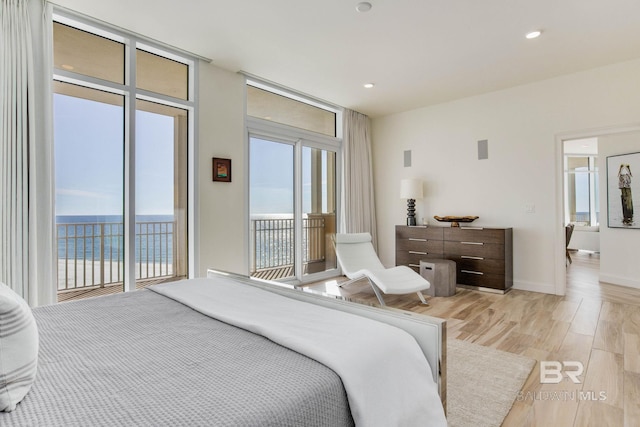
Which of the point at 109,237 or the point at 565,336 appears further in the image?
the point at 109,237

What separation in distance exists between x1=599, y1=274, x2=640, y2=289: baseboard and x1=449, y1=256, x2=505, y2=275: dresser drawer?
187 cm

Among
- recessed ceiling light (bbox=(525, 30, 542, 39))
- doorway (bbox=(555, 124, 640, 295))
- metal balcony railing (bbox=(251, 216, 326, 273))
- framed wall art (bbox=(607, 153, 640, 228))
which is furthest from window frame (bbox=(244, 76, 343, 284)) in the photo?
framed wall art (bbox=(607, 153, 640, 228))

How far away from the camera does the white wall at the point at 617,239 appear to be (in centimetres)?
457

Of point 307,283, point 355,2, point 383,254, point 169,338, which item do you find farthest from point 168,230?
point 383,254

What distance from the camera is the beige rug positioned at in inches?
67.5

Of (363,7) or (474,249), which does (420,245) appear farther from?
(363,7)

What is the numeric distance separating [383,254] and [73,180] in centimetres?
451

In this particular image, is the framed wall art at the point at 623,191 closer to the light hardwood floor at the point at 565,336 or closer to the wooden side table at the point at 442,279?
the light hardwood floor at the point at 565,336

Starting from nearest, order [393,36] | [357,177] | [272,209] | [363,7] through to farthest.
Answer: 1. [363,7]
2. [393,36]
3. [272,209]
4. [357,177]

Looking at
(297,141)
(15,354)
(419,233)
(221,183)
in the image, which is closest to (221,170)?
(221,183)

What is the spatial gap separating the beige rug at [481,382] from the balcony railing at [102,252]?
2921mm

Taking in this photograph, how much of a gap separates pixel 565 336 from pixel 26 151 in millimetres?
4530

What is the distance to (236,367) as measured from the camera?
39.0 inches

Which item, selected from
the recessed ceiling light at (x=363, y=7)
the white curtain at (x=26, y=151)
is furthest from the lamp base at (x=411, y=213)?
A: the white curtain at (x=26, y=151)
